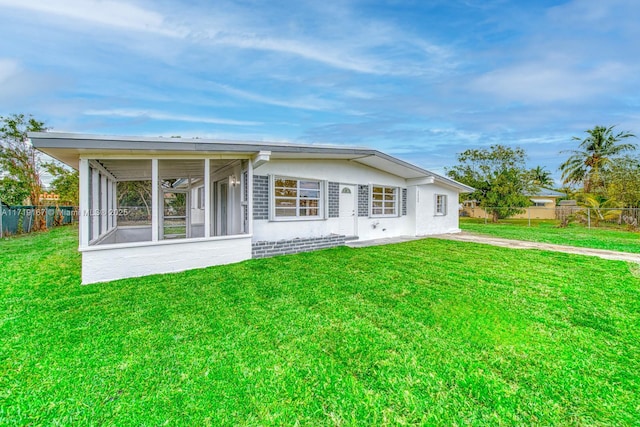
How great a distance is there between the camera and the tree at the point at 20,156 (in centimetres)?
1513

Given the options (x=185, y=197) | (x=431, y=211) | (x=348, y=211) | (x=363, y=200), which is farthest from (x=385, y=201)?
(x=185, y=197)

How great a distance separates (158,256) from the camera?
575 centimetres

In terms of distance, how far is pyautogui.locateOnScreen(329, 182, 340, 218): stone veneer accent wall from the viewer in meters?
9.45

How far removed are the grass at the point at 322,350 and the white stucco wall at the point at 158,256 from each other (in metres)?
0.40

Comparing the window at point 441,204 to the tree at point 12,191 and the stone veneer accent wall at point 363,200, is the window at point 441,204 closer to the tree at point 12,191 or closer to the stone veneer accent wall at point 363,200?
the stone veneer accent wall at point 363,200

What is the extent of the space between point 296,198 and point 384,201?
428 centimetres

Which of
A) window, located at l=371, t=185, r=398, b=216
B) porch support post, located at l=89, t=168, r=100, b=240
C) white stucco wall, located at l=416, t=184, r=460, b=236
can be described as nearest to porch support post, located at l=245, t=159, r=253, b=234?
porch support post, located at l=89, t=168, r=100, b=240

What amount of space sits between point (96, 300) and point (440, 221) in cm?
1267

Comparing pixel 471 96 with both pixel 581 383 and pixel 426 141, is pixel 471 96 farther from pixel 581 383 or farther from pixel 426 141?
pixel 581 383

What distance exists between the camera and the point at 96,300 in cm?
429

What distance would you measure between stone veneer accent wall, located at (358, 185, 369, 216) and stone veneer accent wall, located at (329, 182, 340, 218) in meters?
1.01

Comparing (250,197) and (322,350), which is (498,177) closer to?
(250,197)

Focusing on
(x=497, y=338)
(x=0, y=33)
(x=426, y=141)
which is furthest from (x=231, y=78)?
(x=426, y=141)

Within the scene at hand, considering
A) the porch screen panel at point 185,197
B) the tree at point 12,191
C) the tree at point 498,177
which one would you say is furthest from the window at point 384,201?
the tree at point 12,191
